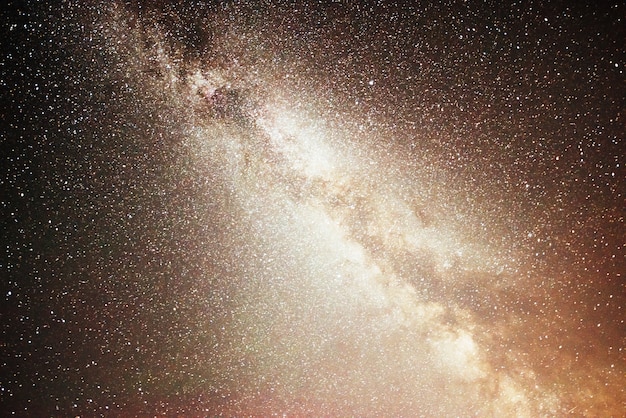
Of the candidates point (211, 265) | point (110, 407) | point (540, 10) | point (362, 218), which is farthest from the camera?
point (110, 407)

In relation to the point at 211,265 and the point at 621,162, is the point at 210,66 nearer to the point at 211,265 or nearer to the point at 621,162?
the point at 211,265

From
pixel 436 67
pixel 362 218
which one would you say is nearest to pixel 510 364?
pixel 362 218

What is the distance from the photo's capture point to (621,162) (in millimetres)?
1360

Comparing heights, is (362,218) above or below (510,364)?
above

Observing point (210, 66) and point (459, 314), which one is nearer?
point (210, 66)

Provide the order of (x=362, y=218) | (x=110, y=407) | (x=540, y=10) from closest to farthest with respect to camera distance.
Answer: (x=540, y=10) → (x=362, y=218) → (x=110, y=407)

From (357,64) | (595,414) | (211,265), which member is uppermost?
(357,64)

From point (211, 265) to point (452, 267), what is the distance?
118 cm

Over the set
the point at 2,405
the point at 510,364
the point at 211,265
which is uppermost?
the point at 211,265

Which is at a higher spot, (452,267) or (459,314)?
(452,267)

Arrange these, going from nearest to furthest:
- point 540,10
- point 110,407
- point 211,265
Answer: point 540,10
point 211,265
point 110,407

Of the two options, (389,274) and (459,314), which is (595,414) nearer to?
(459,314)

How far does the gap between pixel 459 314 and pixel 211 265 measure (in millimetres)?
1243

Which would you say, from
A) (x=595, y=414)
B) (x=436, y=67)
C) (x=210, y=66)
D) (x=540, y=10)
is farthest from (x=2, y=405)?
(x=540, y=10)
